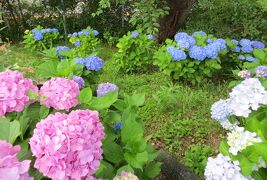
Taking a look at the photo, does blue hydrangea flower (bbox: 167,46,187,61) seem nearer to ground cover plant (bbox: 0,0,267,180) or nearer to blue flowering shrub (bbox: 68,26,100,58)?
ground cover plant (bbox: 0,0,267,180)

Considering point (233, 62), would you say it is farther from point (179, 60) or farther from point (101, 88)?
point (101, 88)

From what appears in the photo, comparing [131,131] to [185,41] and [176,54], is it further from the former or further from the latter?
[185,41]

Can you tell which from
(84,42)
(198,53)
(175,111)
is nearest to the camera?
(175,111)

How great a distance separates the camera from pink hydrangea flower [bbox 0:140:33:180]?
860 millimetres

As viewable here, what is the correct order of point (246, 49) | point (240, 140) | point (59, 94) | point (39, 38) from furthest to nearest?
point (39, 38)
point (246, 49)
point (59, 94)
point (240, 140)

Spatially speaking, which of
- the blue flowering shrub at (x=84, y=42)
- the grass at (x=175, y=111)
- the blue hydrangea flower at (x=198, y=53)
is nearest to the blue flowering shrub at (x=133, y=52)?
the grass at (x=175, y=111)

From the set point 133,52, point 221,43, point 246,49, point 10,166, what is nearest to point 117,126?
point 10,166

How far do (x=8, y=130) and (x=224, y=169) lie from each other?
2.32 feet

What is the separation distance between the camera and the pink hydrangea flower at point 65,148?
101 cm

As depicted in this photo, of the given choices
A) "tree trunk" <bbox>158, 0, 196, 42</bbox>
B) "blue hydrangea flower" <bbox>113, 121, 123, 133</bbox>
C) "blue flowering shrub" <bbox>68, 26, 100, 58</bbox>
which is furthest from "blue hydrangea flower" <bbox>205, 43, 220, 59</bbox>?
"blue hydrangea flower" <bbox>113, 121, 123, 133</bbox>

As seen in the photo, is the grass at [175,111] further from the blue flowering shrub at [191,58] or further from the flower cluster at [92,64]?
the flower cluster at [92,64]

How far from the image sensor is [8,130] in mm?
1167

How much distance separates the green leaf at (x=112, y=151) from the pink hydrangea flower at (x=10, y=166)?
513 millimetres

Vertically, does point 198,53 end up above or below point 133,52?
above
